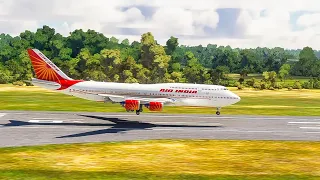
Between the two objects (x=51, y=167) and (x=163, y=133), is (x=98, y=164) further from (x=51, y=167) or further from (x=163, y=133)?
(x=163, y=133)

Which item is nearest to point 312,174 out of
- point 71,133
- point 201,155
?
point 201,155

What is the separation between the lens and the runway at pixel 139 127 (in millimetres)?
43094

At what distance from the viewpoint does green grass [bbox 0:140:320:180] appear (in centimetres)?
2928

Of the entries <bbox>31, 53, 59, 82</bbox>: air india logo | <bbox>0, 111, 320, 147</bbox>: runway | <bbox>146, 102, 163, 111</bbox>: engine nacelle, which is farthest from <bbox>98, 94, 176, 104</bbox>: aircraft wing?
<bbox>31, 53, 59, 82</bbox>: air india logo

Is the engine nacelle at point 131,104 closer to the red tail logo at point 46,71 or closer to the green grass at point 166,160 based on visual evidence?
the red tail logo at point 46,71

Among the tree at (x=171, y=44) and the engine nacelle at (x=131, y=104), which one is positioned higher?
the tree at (x=171, y=44)

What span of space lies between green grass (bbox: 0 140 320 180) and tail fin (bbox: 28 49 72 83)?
17249 millimetres

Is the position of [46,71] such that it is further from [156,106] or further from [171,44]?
[171,44]

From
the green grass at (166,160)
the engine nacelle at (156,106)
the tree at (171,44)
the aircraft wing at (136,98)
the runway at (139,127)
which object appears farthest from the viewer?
the tree at (171,44)

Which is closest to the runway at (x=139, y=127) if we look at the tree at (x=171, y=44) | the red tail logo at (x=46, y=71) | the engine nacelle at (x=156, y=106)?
the engine nacelle at (x=156, y=106)

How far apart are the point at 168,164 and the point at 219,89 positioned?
22.1 meters

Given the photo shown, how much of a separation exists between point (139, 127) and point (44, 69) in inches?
569

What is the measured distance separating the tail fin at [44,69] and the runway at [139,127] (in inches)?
208

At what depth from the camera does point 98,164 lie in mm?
31922
